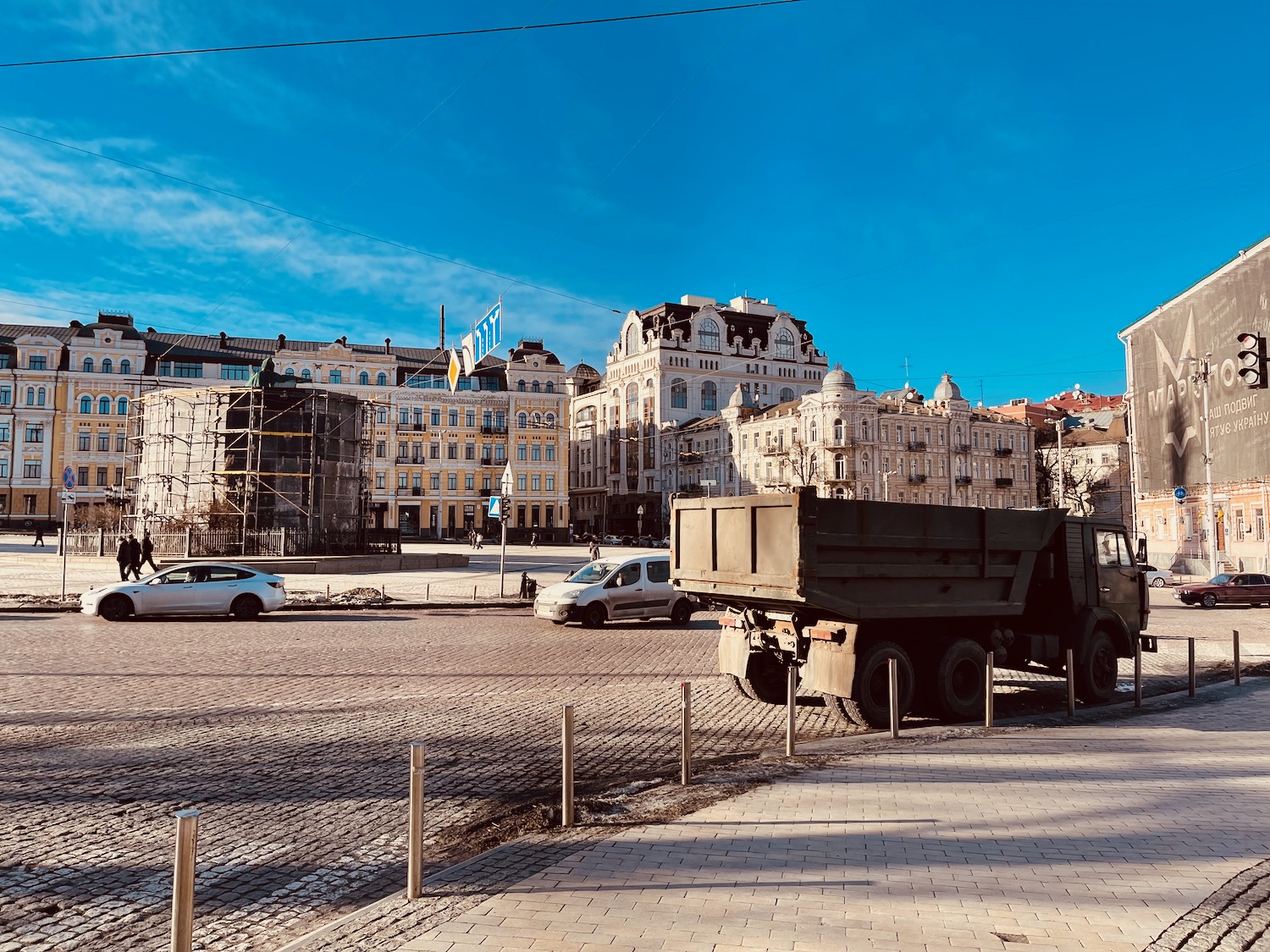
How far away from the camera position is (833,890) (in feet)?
16.5

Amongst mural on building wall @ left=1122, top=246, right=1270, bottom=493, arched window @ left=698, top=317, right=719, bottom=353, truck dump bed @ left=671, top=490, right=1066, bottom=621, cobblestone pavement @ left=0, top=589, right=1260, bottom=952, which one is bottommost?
cobblestone pavement @ left=0, top=589, right=1260, bottom=952

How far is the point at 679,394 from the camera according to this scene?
9719 centimetres

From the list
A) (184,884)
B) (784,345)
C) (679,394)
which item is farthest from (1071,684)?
(784,345)

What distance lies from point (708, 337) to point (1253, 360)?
82584 mm

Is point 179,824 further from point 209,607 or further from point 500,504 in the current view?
point 500,504

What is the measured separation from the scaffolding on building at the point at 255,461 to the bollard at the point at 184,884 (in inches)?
1552

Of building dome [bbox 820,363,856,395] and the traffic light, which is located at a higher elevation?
building dome [bbox 820,363,856,395]

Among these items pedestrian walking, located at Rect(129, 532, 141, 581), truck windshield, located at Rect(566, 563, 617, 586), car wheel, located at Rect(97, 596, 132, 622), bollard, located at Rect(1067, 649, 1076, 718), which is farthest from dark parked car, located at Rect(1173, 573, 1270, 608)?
pedestrian walking, located at Rect(129, 532, 141, 581)

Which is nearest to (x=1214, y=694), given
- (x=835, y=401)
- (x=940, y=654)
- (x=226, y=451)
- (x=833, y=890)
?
(x=940, y=654)

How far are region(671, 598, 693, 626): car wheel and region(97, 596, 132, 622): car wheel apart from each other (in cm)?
1269

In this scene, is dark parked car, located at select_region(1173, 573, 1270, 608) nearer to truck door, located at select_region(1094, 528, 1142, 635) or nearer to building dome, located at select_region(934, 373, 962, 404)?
truck door, located at select_region(1094, 528, 1142, 635)

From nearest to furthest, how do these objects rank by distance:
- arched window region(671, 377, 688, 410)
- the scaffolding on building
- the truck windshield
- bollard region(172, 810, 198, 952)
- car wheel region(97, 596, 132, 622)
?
bollard region(172, 810, 198, 952) < car wheel region(97, 596, 132, 622) < the truck windshield < the scaffolding on building < arched window region(671, 377, 688, 410)

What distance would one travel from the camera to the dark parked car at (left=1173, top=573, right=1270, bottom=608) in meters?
29.5

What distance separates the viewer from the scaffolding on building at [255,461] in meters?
44.4
